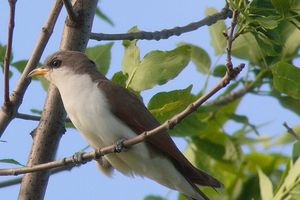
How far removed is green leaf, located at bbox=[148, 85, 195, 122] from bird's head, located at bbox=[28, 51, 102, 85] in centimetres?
63

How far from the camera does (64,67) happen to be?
16.8 feet

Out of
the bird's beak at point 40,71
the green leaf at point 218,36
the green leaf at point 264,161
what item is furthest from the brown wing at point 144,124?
the green leaf at point 264,161

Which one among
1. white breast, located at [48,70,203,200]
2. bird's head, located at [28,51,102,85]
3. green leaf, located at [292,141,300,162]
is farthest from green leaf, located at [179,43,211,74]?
green leaf, located at [292,141,300,162]

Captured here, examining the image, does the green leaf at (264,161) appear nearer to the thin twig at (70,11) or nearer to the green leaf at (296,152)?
the green leaf at (296,152)

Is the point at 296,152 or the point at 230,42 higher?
the point at 296,152

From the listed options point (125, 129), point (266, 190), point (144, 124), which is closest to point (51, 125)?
point (125, 129)

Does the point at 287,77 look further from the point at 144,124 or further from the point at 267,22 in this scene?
the point at 144,124

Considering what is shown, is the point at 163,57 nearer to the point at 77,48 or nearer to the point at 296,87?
the point at 77,48

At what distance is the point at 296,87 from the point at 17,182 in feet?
5.76

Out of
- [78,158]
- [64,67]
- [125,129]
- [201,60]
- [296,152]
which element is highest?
[201,60]

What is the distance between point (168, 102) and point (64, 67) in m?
1.11

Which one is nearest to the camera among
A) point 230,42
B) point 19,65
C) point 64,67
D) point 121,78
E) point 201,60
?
point 230,42

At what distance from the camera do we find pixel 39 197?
4.28 meters

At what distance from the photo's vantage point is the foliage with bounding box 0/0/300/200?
146 inches
